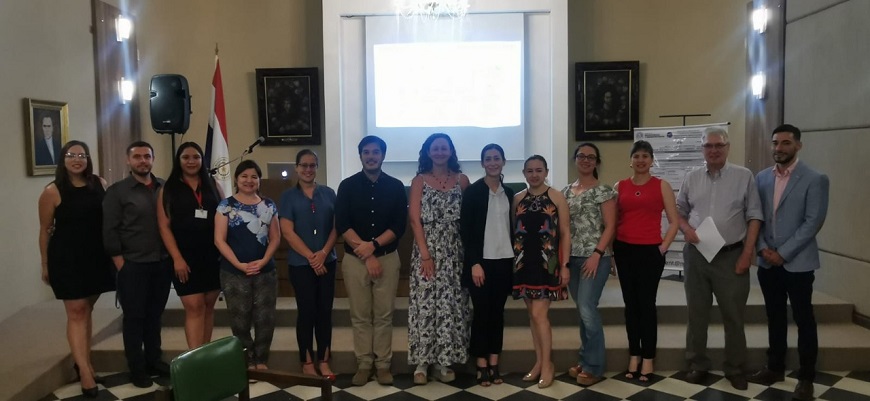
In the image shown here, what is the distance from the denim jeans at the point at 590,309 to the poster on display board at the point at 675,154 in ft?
7.64

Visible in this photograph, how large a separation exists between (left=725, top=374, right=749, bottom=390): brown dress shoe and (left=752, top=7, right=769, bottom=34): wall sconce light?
358 cm

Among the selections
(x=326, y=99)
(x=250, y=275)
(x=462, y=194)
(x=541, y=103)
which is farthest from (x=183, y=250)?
(x=541, y=103)

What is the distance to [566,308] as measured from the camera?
470cm

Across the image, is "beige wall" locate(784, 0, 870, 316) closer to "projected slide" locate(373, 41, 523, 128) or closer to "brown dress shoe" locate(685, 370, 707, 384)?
"brown dress shoe" locate(685, 370, 707, 384)

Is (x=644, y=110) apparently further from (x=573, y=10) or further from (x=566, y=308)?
(x=566, y=308)

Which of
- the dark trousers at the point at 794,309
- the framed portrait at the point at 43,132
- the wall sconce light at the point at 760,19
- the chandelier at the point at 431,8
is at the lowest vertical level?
the dark trousers at the point at 794,309

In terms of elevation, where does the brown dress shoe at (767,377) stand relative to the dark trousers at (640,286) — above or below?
below

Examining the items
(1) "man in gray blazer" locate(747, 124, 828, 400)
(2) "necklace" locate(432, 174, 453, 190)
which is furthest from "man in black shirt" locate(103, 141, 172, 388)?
(1) "man in gray blazer" locate(747, 124, 828, 400)

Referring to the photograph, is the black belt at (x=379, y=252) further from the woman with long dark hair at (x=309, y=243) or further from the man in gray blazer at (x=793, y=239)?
the man in gray blazer at (x=793, y=239)

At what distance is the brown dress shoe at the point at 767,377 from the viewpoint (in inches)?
150

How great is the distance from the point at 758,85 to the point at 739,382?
3.31 meters

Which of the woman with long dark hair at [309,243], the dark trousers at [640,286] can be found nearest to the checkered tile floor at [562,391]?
the dark trousers at [640,286]

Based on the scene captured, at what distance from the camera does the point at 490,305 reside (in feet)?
12.1

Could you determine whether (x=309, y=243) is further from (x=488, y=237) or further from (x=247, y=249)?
(x=488, y=237)
